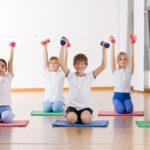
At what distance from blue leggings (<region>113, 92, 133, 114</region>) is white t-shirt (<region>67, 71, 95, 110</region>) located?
79 cm

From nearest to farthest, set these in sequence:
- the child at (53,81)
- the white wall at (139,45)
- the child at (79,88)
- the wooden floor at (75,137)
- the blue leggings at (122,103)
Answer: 1. the wooden floor at (75,137)
2. the child at (79,88)
3. the blue leggings at (122,103)
4. the child at (53,81)
5. the white wall at (139,45)

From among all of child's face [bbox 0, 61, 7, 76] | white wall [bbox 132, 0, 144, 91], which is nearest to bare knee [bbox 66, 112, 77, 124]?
child's face [bbox 0, 61, 7, 76]

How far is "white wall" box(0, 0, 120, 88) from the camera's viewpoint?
7953 millimetres

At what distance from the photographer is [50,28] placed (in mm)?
7992

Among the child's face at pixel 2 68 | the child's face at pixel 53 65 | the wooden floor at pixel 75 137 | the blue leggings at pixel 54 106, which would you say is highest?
the child's face at pixel 53 65

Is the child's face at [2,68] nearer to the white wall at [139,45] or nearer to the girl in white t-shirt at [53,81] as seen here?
the girl in white t-shirt at [53,81]

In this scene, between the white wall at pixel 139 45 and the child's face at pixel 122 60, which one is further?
the white wall at pixel 139 45

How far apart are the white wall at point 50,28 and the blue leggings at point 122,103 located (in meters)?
3.59

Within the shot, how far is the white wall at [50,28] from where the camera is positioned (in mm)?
7953

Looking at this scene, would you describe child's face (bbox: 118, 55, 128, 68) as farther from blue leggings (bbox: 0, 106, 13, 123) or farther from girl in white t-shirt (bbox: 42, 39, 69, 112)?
blue leggings (bbox: 0, 106, 13, 123)

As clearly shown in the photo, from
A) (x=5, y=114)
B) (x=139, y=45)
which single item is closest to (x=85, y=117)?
(x=5, y=114)

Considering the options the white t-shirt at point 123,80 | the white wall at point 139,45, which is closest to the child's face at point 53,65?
the white t-shirt at point 123,80

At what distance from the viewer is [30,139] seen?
2.84m

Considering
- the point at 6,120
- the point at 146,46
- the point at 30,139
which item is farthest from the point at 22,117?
the point at 146,46
